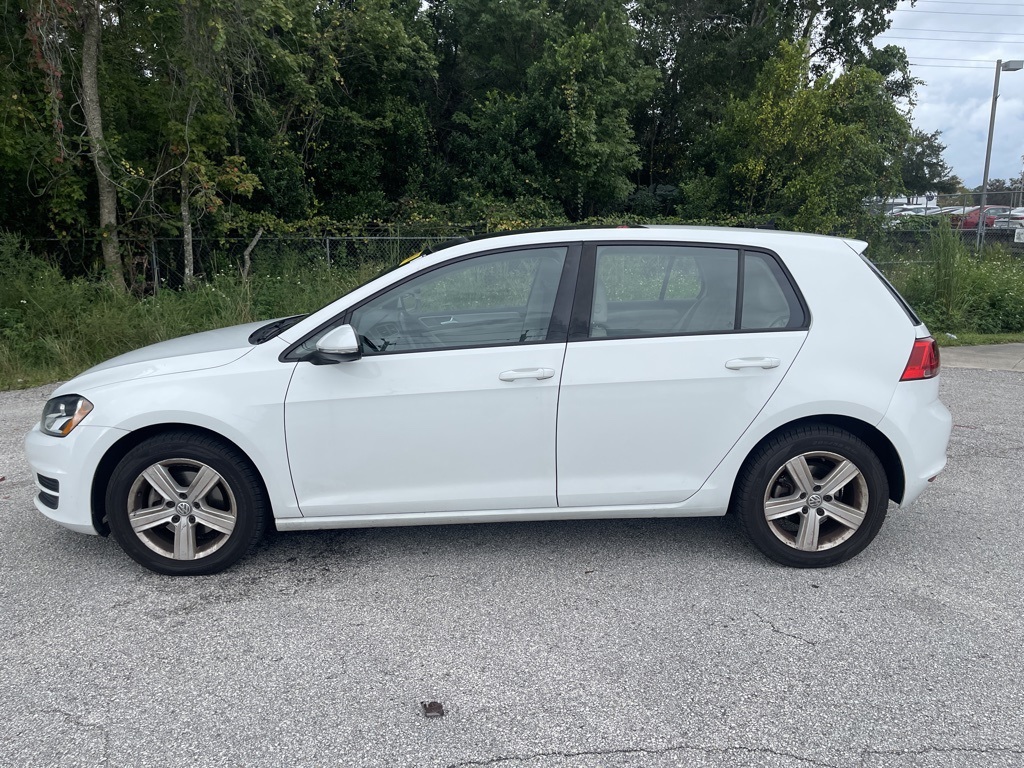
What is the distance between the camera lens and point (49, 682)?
312cm

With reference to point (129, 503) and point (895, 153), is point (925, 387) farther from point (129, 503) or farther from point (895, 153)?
point (895, 153)

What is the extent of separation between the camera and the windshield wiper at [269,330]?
13.5ft

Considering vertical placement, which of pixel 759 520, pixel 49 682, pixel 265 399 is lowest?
pixel 49 682

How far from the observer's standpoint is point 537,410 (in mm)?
3863

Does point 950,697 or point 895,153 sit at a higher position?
point 895,153

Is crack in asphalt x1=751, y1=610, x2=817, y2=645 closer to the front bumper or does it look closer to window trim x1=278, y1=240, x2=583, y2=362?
window trim x1=278, y1=240, x2=583, y2=362

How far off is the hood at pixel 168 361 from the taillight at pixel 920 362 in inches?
127

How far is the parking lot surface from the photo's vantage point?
276 cm

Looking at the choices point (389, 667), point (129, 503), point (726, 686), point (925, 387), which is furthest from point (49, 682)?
point (925, 387)

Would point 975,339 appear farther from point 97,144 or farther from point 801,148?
point 97,144

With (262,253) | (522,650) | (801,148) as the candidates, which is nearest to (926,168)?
(801,148)

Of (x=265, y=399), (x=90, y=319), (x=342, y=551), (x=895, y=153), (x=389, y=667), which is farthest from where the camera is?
(x=895, y=153)

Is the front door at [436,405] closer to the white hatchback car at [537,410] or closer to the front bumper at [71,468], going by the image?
the white hatchback car at [537,410]

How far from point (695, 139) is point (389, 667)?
22856mm
